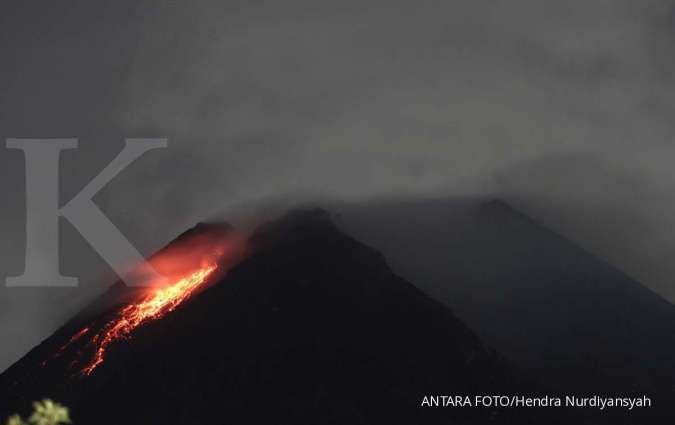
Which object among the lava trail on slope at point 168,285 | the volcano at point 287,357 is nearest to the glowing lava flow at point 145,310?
the lava trail on slope at point 168,285

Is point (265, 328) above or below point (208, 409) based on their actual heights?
above

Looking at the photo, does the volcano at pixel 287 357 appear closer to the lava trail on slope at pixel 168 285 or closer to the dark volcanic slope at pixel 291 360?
the dark volcanic slope at pixel 291 360

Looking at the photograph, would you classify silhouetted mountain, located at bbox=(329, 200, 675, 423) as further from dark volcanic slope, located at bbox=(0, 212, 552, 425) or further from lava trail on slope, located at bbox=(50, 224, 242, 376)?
lava trail on slope, located at bbox=(50, 224, 242, 376)

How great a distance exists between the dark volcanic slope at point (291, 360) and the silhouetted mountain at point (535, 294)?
932cm

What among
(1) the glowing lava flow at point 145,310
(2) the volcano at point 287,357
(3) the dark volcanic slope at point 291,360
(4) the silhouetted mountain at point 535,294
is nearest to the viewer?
(3) the dark volcanic slope at point 291,360

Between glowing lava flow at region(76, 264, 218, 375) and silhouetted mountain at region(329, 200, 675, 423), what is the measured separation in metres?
27.9

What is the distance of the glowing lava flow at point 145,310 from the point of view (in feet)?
235

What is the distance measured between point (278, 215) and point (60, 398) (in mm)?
50930

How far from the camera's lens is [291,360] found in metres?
61.4

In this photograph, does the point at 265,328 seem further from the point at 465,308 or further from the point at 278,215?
the point at 278,215

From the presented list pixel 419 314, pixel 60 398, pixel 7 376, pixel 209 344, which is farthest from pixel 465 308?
pixel 7 376

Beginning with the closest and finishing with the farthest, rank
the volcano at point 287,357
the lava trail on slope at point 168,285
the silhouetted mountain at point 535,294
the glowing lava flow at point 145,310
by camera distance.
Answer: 1. the volcano at point 287,357
2. the silhouetted mountain at point 535,294
3. the glowing lava flow at point 145,310
4. the lava trail on slope at point 168,285

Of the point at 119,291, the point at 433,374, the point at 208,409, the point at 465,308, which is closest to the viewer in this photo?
the point at 208,409

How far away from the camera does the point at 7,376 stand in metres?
76.4
